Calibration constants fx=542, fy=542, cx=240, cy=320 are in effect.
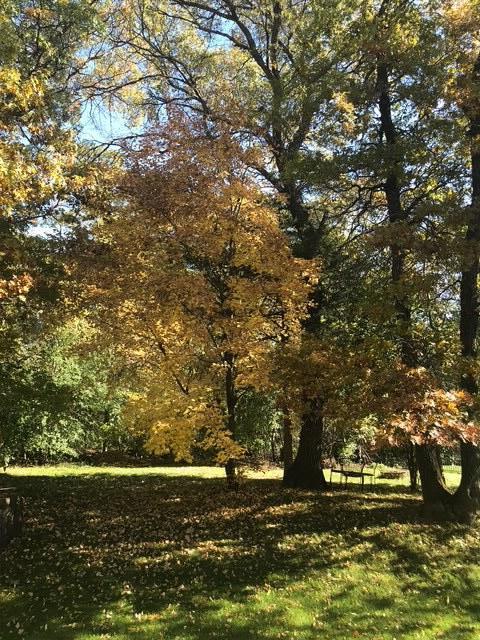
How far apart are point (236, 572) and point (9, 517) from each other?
12.6 feet

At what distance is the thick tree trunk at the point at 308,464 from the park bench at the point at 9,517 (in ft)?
24.0

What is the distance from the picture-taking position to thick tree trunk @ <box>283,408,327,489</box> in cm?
1412

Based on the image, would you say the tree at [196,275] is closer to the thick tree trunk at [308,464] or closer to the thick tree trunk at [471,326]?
the thick tree trunk at [471,326]

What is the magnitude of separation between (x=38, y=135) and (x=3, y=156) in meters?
2.96

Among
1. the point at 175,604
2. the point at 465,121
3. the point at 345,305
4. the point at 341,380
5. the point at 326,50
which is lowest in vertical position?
the point at 175,604

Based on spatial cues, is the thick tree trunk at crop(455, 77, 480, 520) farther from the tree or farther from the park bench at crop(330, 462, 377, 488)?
the tree

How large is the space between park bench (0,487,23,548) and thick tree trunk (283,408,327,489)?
7320 millimetres

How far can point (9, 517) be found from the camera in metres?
8.52

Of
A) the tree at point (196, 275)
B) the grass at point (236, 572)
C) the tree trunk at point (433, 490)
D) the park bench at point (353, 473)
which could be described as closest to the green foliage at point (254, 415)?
the park bench at point (353, 473)

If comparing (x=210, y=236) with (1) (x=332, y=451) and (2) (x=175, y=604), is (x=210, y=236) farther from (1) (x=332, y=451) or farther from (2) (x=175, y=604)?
(1) (x=332, y=451)

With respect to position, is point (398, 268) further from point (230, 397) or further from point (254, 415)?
point (254, 415)

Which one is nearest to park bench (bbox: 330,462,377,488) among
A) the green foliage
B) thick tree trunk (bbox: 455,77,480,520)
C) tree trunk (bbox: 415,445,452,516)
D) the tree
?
tree trunk (bbox: 415,445,452,516)

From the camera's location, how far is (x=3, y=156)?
25.0 ft

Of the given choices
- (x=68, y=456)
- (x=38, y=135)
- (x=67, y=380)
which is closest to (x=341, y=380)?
(x=38, y=135)
